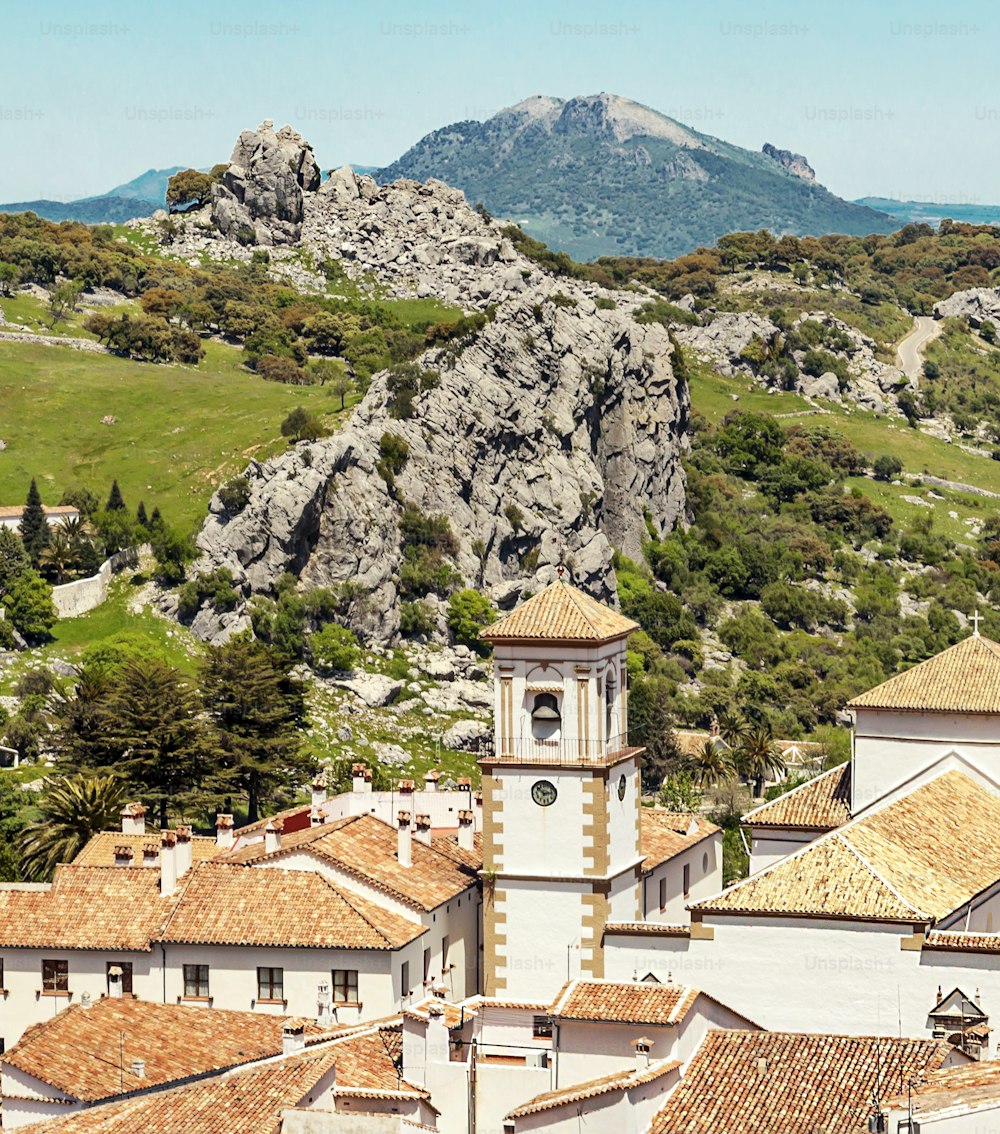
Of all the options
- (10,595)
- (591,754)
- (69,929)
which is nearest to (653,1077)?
(591,754)

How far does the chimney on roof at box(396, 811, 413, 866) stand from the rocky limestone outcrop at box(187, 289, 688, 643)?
61147 millimetres

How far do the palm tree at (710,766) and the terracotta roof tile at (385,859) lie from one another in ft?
154

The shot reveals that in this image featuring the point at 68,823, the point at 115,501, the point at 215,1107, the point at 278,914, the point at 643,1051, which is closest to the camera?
the point at 643,1051

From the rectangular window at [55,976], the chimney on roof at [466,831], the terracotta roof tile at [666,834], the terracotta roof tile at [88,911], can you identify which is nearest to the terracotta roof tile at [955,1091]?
the terracotta roof tile at [666,834]

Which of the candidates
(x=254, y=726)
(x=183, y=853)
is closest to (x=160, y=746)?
(x=254, y=726)

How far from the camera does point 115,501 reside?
128 meters

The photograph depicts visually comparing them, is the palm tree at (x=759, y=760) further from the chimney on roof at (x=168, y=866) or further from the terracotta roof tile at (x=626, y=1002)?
the terracotta roof tile at (x=626, y=1002)

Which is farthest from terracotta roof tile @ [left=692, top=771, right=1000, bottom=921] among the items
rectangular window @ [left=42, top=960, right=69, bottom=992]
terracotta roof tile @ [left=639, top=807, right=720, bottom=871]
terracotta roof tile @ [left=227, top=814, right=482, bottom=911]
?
rectangular window @ [left=42, top=960, right=69, bottom=992]

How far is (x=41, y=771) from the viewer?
93.2m

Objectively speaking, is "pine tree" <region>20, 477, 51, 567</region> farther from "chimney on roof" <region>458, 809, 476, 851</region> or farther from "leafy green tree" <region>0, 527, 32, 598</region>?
A: "chimney on roof" <region>458, 809, 476, 851</region>

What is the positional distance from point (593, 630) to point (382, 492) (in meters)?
81.0

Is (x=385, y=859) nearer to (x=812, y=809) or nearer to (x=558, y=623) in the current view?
(x=558, y=623)

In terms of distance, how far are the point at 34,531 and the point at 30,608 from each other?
306 inches

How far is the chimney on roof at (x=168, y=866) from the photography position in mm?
56812
